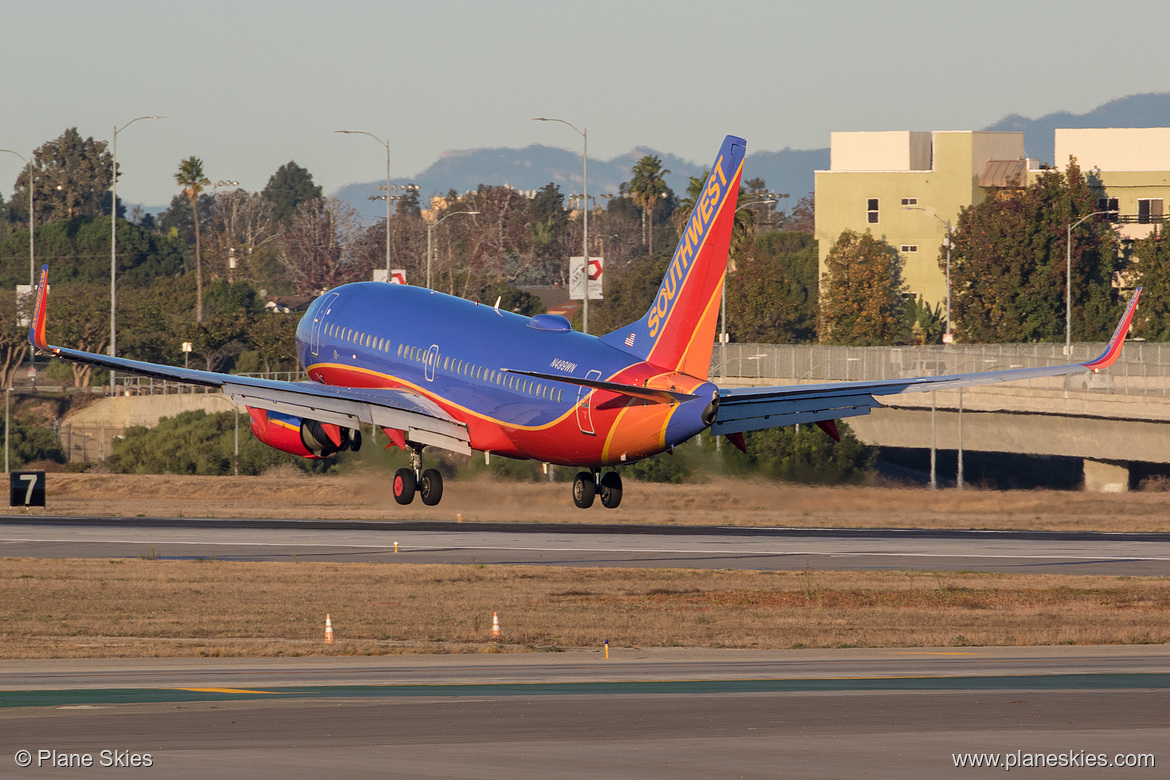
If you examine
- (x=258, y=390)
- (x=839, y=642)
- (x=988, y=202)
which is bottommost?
(x=839, y=642)

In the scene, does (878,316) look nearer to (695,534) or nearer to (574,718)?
(695,534)

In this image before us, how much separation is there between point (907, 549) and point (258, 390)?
92.0ft

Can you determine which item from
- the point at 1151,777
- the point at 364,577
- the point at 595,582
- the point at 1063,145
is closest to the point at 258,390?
the point at 364,577

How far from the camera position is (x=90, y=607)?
170 feet

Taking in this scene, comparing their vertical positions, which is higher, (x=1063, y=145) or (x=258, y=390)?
(x=1063, y=145)

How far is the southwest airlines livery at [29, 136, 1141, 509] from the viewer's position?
158 ft

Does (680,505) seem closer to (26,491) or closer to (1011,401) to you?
(1011,401)

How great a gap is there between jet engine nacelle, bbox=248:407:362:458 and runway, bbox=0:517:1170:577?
8104 mm

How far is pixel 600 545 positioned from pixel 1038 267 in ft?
307

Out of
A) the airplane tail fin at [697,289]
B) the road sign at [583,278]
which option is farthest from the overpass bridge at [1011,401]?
the airplane tail fin at [697,289]

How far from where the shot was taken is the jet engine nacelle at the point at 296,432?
183ft

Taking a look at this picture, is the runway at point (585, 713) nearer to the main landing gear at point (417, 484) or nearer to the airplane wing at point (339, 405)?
the airplane wing at point (339, 405)

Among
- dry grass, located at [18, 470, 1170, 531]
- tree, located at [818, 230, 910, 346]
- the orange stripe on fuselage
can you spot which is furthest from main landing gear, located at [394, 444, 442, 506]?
tree, located at [818, 230, 910, 346]

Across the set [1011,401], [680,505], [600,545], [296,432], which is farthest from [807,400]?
[1011,401]
